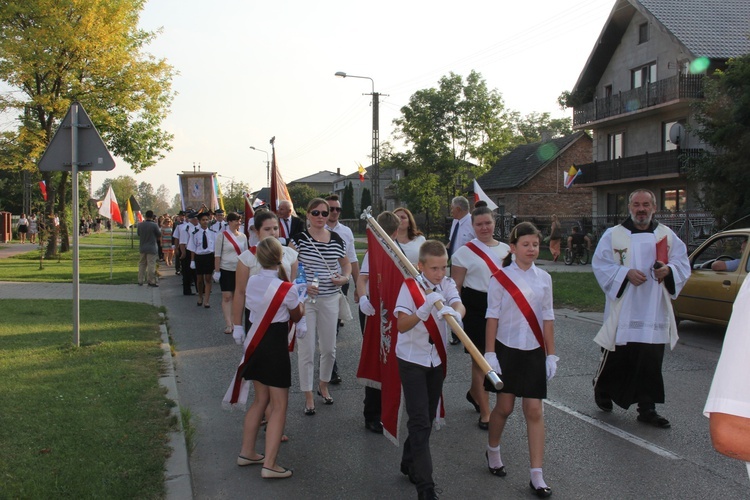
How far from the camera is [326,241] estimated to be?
6570 millimetres

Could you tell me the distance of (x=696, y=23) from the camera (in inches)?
1242

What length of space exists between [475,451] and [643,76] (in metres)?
33.2

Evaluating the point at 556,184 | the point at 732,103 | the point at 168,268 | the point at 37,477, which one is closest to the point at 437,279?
the point at 37,477

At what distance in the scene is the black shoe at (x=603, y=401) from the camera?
6.30 meters

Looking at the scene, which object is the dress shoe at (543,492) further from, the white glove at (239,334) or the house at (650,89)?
the house at (650,89)

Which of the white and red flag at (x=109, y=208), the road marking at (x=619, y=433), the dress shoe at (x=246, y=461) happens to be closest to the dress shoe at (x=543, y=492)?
the road marking at (x=619, y=433)

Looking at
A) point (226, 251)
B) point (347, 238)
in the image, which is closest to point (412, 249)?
point (347, 238)

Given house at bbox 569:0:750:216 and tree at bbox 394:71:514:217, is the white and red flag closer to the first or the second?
house at bbox 569:0:750:216

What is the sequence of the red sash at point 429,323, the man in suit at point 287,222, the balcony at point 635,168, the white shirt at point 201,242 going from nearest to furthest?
the red sash at point 429,323
the man in suit at point 287,222
the white shirt at point 201,242
the balcony at point 635,168

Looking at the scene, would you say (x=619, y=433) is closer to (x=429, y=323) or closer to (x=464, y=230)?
(x=429, y=323)

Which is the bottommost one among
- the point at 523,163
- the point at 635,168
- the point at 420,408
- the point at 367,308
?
the point at 420,408

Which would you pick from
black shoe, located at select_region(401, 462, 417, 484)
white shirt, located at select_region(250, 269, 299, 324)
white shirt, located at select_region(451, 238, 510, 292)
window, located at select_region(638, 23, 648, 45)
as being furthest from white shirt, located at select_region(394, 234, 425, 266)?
window, located at select_region(638, 23, 648, 45)

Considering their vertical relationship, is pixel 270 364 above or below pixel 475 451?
above

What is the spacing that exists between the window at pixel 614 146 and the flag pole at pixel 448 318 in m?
34.2
